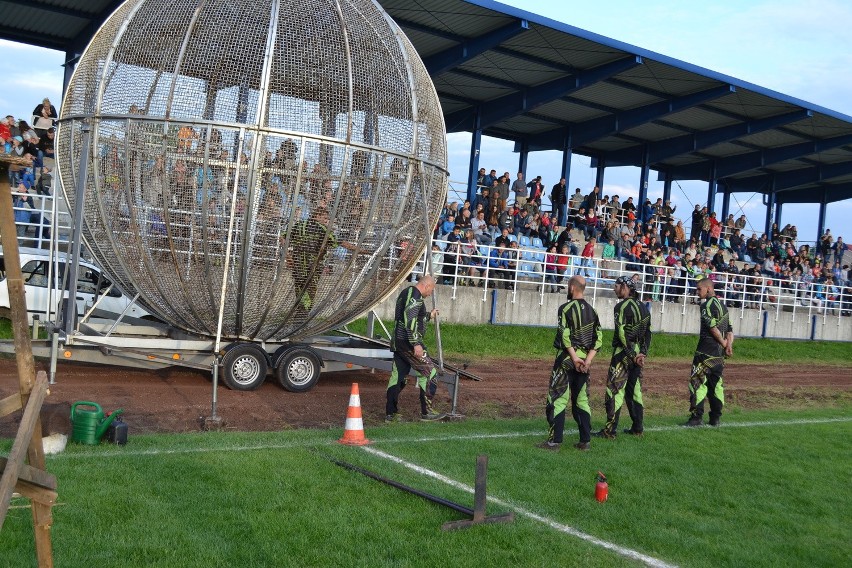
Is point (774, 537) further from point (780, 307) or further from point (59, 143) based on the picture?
point (780, 307)

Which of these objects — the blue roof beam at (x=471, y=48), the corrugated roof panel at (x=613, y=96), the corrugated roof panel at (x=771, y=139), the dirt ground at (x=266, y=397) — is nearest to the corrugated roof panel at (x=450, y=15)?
the blue roof beam at (x=471, y=48)

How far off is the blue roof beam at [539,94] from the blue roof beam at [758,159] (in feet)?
43.9

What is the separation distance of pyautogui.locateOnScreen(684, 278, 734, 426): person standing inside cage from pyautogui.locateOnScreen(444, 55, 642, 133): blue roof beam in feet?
49.3

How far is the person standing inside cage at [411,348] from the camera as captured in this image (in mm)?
11336

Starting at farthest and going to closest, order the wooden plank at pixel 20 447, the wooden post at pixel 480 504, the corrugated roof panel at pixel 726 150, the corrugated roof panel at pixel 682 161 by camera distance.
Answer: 1. the corrugated roof panel at pixel 682 161
2. the corrugated roof panel at pixel 726 150
3. the wooden post at pixel 480 504
4. the wooden plank at pixel 20 447

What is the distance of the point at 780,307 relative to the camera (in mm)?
32906

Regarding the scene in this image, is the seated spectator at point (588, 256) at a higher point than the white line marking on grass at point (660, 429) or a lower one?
higher

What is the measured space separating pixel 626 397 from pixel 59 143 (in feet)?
25.7

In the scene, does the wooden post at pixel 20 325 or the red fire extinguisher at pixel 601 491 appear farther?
the red fire extinguisher at pixel 601 491

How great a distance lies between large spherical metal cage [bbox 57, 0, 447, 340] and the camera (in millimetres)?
10414

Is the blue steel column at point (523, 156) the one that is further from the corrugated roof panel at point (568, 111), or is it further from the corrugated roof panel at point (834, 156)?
the corrugated roof panel at point (834, 156)

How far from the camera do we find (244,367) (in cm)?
1216

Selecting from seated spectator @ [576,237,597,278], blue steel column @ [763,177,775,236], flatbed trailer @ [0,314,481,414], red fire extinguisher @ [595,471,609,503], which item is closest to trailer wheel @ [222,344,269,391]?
flatbed trailer @ [0,314,481,414]

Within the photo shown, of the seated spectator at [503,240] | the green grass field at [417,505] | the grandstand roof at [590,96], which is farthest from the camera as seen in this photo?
the seated spectator at [503,240]
